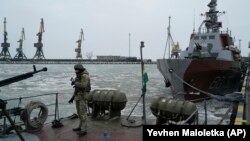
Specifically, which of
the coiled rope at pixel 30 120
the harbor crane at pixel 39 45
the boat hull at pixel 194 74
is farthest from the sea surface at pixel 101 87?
the harbor crane at pixel 39 45

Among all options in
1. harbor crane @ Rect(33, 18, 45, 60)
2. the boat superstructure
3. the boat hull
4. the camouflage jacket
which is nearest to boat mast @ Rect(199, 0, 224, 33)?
the boat superstructure

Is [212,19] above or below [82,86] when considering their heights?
above

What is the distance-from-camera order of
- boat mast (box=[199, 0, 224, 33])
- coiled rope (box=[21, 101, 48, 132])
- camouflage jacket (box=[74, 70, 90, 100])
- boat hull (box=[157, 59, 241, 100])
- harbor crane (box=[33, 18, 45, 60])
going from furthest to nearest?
1. harbor crane (box=[33, 18, 45, 60])
2. boat mast (box=[199, 0, 224, 33])
3. boat hull (box=[157, 59, 241, 100])
4. coiled rope (box=[21, 101, 48, 132])
5. camouflage jacket (box=[74, 70, 90, 100])

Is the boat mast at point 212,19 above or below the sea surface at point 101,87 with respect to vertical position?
above

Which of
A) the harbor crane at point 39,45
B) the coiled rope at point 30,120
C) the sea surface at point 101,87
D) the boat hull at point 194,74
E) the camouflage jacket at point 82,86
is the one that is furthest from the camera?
the harbor crane at point 39,45

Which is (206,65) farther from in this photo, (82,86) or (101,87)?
(101,87)

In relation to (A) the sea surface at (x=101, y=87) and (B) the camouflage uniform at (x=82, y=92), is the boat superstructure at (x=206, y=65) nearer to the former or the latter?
(A) the sea surface at (x=101, y=87)

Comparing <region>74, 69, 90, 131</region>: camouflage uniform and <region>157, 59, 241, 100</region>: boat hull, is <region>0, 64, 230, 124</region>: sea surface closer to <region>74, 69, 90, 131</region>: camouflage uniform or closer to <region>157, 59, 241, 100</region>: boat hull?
<region>157, 59, 241, 100</region>: boat hull

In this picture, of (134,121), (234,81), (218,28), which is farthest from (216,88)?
(134,121)

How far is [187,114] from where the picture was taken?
7.90 metres

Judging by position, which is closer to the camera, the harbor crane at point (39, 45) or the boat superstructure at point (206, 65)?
the boat superstructure at point (206, 65)

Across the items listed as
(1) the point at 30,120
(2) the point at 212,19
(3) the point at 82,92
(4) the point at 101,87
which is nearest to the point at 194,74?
(2) the point at 212,19

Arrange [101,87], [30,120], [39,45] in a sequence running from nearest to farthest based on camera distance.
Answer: [30,120]
[101,87]
[39,45]

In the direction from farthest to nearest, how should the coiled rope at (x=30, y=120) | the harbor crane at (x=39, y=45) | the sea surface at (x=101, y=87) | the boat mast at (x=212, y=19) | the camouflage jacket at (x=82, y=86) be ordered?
the harbor crane at (x=39, y=45) < the boat mast at (x=212, y=19) < the sea surface at (x=101, y=87) < the coiled rope at (x=30, y=120) < the camouflage jacket at (x=82, y=86)
